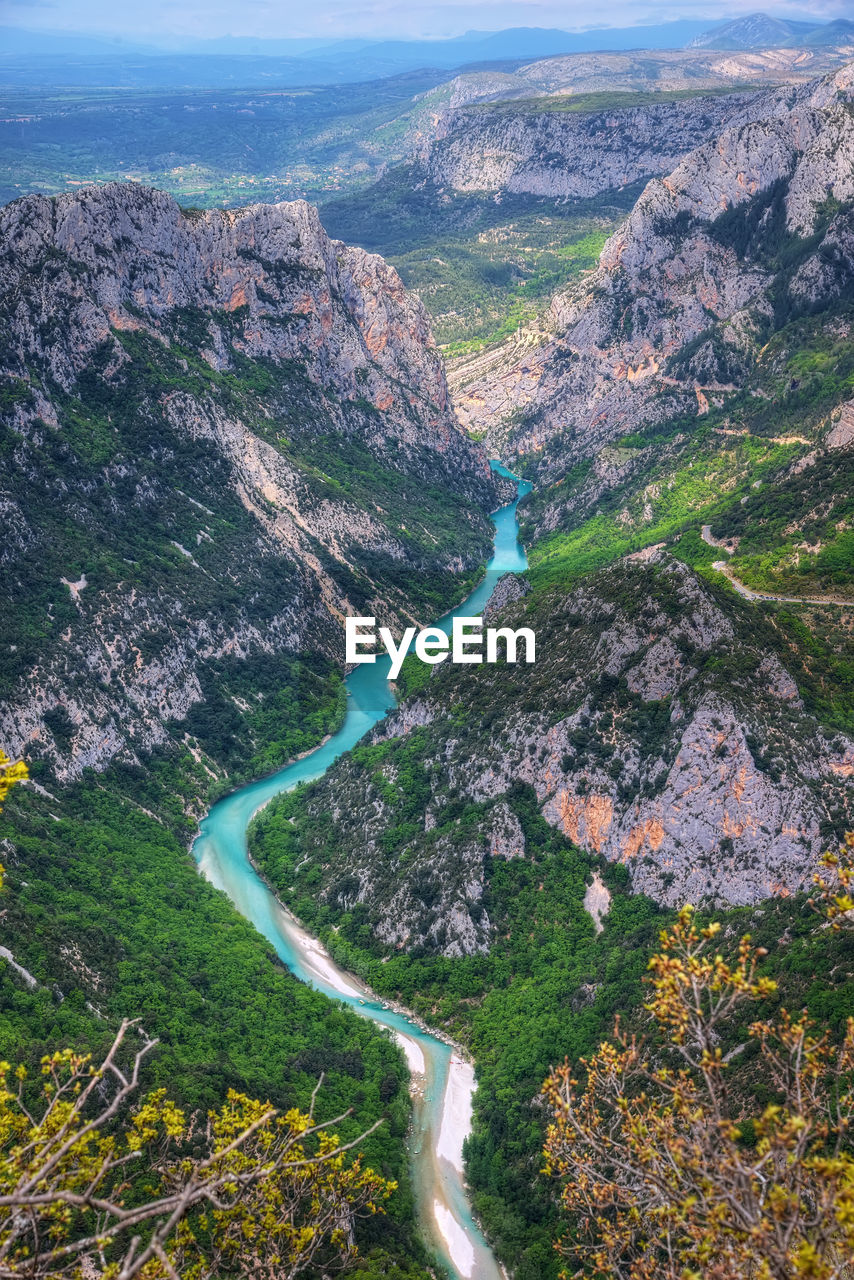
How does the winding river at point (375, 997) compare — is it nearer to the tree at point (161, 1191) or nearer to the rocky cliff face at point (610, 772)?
the rocky cliff face at point (610, 772)

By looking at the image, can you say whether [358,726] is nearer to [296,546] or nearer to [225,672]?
[225,672]

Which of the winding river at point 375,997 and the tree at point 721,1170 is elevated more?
the tree at point 721,1170

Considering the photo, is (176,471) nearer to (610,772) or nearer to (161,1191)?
(610,772)

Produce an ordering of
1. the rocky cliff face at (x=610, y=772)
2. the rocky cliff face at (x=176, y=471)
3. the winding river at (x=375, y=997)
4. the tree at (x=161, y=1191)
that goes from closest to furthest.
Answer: the tree at (x=161, y=1191)
the winding river at (x=375, y=997)
the rocky cliff face at (x=610, y=772)
the rocky cliff face at (x=176, y=471)

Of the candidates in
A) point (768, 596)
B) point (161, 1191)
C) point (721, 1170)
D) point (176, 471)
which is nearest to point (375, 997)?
point (161, 1191)

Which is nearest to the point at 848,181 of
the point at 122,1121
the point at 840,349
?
the point at 840,349

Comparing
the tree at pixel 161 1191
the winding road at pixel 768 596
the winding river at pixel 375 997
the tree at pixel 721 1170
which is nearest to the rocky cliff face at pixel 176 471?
the winding river at pixel 375 997

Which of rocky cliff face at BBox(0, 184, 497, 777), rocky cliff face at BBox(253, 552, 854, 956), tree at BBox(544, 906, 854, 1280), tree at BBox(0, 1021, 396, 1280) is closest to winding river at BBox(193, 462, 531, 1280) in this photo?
rocky cliff face at BBox(253, 552, 854, 956)
